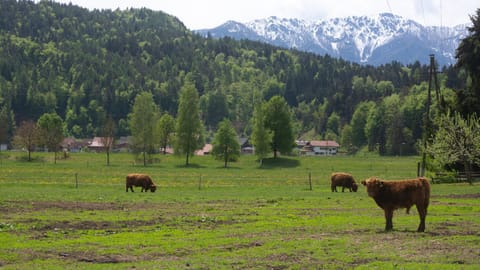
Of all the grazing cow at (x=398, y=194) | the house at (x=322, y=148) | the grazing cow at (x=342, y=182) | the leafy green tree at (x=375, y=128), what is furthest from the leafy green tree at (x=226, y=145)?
the house at (x=322, y=148)

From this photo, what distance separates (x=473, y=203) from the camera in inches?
1291

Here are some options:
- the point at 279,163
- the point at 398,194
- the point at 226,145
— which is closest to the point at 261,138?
the point at 279,163

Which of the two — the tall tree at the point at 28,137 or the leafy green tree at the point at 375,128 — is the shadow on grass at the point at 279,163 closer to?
the tall tree at the point at 28,137

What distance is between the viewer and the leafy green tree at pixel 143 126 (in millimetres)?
106500

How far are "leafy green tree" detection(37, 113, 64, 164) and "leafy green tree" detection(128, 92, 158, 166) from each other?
15.9 m

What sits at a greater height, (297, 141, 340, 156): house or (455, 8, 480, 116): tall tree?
(455, 8, 480, 116): tall tree

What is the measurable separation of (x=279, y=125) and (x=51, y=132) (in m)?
48.0

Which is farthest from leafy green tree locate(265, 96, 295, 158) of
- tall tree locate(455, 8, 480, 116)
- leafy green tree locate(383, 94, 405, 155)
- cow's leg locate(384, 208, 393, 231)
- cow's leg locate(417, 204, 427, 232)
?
cow's leg locate(417, 204, 427, 232)

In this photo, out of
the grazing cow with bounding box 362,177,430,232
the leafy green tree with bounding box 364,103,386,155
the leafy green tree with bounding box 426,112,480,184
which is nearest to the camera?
the grazing cow with bounding box 362,177,430,232

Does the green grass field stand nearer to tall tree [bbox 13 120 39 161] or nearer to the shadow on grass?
the shadow on grass

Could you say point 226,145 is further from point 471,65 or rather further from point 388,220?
point 388,220

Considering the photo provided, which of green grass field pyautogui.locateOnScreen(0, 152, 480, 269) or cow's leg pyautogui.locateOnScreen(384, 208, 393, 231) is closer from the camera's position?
green grass field pyautogui.locateOnScreen(0, 152, 480, 269)

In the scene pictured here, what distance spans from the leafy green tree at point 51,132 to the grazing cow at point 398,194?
96431 mm

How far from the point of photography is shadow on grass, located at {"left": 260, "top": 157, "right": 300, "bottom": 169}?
329 ft
